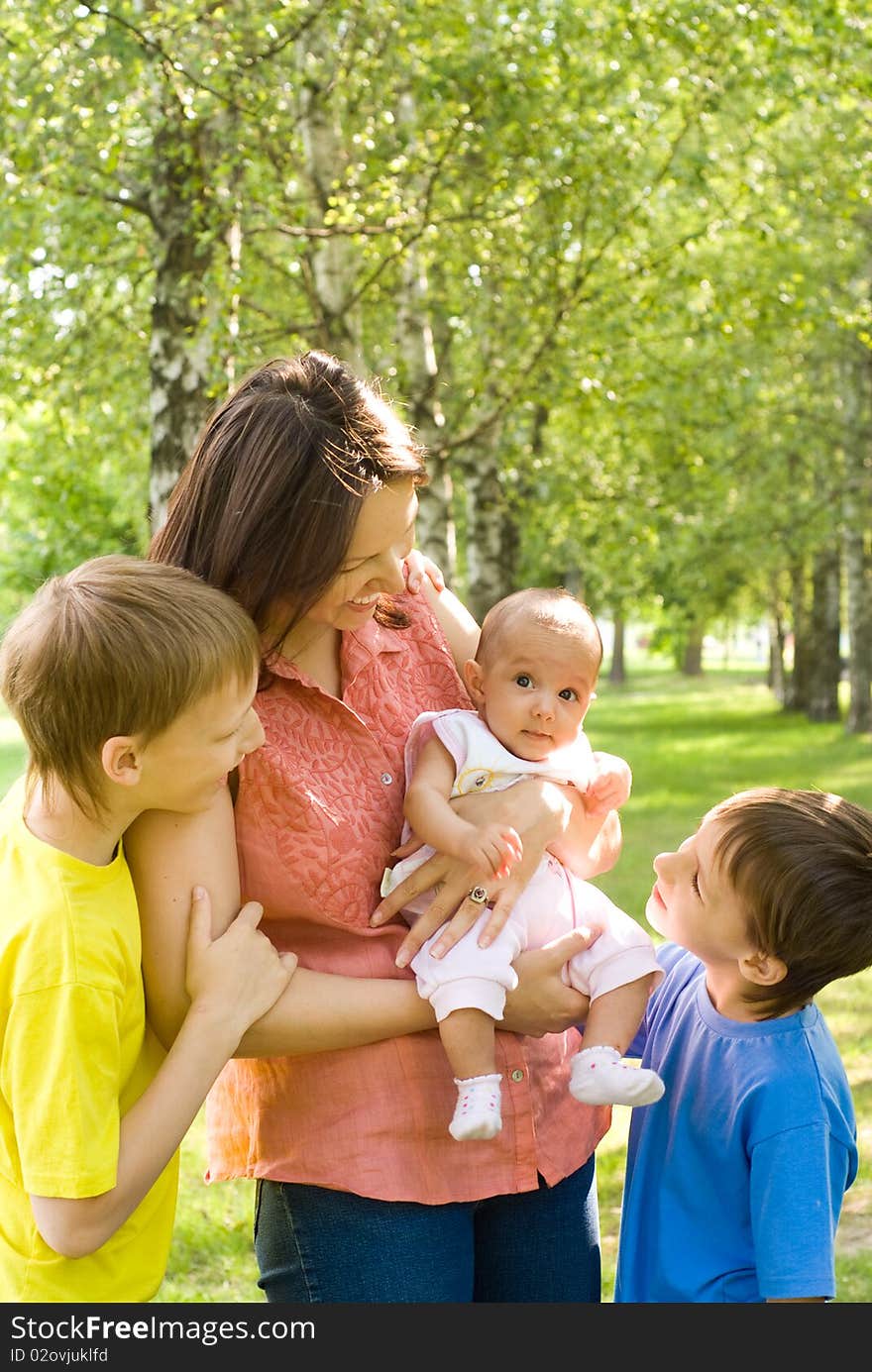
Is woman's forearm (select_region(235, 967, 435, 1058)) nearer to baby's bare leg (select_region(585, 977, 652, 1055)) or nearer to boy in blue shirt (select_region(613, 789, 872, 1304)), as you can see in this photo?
baby's bare leg (select_region(585, 977, 652, 1055))

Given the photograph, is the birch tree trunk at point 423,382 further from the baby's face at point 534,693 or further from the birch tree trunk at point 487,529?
the baby's face at point 534,693

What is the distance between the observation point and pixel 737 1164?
96.1 inches

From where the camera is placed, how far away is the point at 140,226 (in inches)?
411

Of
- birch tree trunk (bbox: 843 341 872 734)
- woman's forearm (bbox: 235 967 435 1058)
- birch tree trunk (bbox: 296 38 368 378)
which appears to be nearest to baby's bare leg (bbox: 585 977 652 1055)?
woman's forearm (bbox: 235 967 435 1058)

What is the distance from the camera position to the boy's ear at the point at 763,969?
2439mm

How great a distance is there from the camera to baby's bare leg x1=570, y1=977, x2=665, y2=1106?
2363 mm

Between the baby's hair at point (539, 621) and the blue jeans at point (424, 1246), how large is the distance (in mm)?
968

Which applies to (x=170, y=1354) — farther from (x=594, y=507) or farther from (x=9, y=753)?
(x=9, y=753)

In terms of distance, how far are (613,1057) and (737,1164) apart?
0.92ft

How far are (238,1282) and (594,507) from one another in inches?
592

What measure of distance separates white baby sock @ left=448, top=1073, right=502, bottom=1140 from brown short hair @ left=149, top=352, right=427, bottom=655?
776mm

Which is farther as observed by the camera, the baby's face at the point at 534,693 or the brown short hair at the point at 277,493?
the baby's face at the point at 534,693

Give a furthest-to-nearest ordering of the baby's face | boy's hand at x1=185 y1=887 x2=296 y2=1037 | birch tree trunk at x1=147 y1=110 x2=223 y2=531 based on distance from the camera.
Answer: birch tree trunk at x1=147 y1=110 x2=223 y2=531 → the baby's face → boy's hand at x1=185 y1=887 x2=296 y2=1037

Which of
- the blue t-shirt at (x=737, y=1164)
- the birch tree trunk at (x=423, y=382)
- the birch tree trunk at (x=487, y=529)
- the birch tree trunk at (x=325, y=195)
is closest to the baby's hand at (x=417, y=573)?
the blue t-shirt at (x=737, y=1164)
